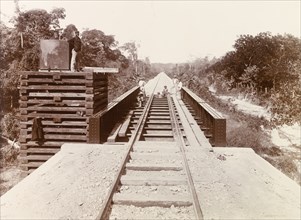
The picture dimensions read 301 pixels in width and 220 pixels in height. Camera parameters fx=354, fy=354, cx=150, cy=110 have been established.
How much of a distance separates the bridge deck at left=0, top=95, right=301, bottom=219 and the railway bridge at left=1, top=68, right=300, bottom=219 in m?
0.01

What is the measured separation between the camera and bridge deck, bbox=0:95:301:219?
4.66 metres

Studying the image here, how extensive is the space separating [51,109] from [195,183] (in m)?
4.93

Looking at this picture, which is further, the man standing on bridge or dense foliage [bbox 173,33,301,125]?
dense foliage [bbox 173,33,301,125]

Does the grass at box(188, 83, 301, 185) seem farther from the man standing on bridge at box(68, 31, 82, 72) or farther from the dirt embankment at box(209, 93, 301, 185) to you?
the man standing on bridge at box(68, 31, 82, 72)

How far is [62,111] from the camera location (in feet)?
30.3

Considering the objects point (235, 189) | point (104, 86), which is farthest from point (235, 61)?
point (235, 189)

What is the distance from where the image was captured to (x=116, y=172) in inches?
242

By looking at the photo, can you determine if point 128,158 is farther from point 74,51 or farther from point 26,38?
point 26,38

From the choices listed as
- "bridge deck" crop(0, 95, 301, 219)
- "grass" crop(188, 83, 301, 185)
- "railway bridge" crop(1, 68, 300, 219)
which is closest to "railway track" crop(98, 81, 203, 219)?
"railway bridge" crop(1, 68, 300, 219)

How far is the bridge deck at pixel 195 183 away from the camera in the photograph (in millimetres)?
4661

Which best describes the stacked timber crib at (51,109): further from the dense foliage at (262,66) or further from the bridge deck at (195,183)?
the dense foliage at (262,66)

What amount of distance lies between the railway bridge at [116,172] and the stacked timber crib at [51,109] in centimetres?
3

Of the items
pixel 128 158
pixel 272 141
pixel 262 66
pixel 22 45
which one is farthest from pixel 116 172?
pixel 262 66

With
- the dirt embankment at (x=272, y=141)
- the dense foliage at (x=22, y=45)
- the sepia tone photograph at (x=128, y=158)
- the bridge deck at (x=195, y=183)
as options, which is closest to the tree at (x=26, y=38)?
the dense foliage at (x=22, y=45)
